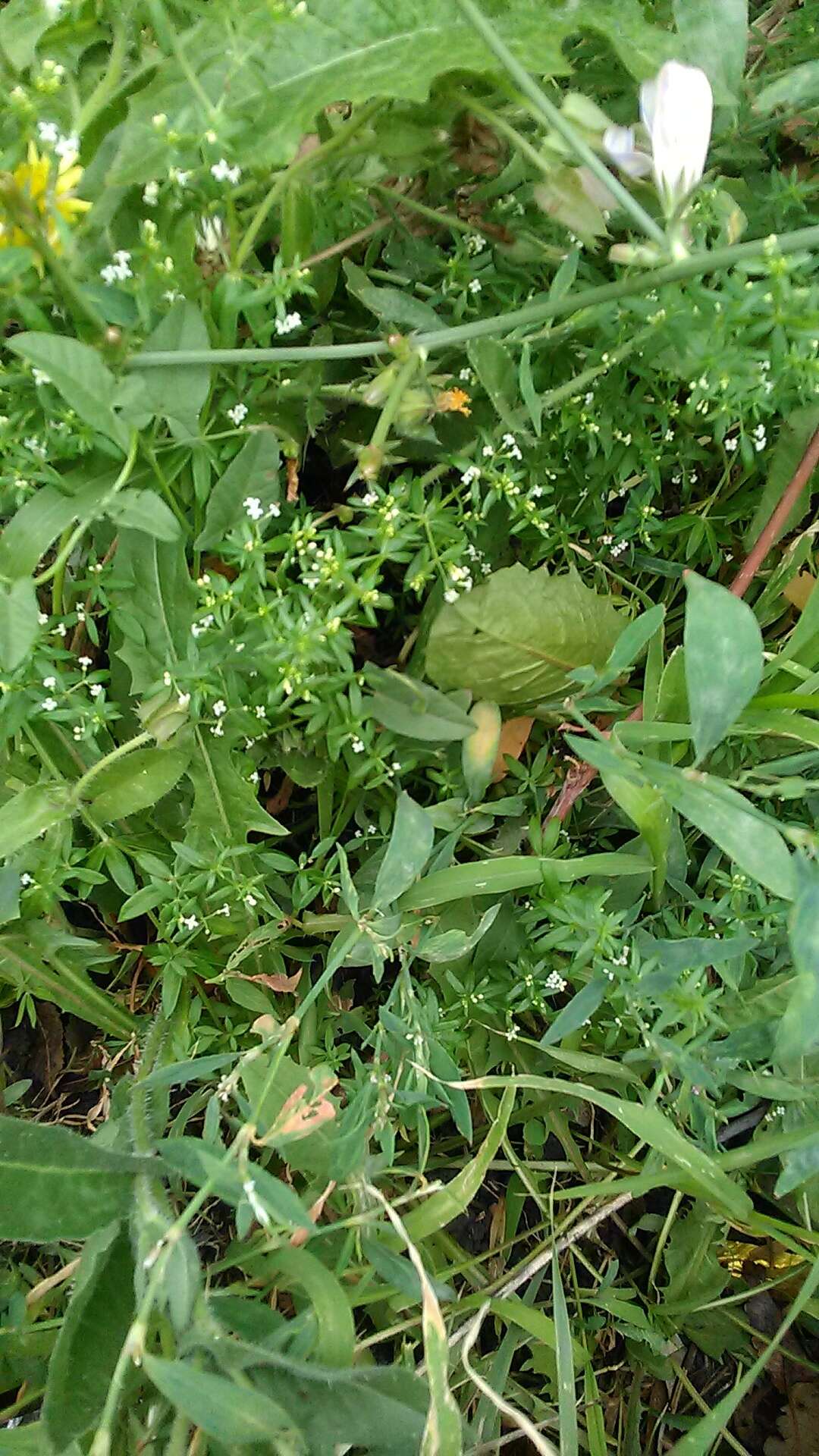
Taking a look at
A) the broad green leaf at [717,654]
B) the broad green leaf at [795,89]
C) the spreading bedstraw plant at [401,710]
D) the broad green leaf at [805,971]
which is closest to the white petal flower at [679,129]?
the spreading bedstraw plant at [401,710]

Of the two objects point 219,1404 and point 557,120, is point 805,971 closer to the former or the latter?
point 219,1404

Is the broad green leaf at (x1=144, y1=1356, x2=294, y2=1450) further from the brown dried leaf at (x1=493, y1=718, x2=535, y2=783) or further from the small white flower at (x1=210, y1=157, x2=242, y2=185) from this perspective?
the small white flower at (x1=210, y1=157, x2=242, y2=185)

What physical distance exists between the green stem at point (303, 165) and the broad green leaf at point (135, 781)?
446 mm

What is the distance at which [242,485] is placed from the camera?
91cm

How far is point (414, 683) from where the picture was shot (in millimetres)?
957

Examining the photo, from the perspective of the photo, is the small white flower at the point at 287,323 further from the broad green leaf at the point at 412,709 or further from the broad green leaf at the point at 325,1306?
the broad green leaf at the point at 325,1306

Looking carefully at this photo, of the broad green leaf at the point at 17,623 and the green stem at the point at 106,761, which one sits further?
the green stem at the point at 106,761

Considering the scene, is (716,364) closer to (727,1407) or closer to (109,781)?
(109,781)

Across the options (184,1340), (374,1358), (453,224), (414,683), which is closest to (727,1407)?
(374,1358)

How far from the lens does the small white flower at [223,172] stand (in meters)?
0.79

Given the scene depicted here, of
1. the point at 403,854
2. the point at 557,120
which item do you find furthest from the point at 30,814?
the point at 557,120

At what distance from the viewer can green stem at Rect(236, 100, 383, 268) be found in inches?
32.4

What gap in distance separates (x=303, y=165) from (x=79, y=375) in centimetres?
27

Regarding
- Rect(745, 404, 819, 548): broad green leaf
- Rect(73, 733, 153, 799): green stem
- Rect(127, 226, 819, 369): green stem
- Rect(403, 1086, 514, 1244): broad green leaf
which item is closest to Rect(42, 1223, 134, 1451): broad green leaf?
Rect(403, 1086, 514, 1244): broad green leaf
